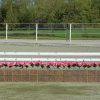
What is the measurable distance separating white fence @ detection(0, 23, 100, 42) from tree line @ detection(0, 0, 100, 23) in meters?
8.05

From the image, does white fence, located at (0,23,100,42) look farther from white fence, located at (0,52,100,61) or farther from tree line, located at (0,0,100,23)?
white fence, located at (0,52,100,61)

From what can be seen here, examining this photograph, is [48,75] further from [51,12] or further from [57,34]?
[51,12]

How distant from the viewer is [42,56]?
33.8ft

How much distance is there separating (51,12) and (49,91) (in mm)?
37662

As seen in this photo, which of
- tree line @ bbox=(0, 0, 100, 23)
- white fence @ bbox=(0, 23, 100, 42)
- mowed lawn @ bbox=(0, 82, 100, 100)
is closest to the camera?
mowed lawn @ bbox=(0, 82, 100, 100)

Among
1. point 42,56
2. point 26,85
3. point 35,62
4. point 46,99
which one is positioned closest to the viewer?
point 46,99

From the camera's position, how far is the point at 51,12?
45.1 meters

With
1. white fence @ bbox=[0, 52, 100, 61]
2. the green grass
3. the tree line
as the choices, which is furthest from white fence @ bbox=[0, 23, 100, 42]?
white fence @ bbox=[0, 52, 100, 61]

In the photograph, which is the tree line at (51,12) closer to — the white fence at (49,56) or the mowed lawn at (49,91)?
the white fence at (49,56)

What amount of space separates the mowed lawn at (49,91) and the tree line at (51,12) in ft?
117

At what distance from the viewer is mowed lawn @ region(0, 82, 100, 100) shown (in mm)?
7215

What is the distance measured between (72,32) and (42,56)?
23218 mm

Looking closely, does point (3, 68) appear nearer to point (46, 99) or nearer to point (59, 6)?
point (46, 99)

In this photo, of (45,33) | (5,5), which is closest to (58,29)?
(45,33)
